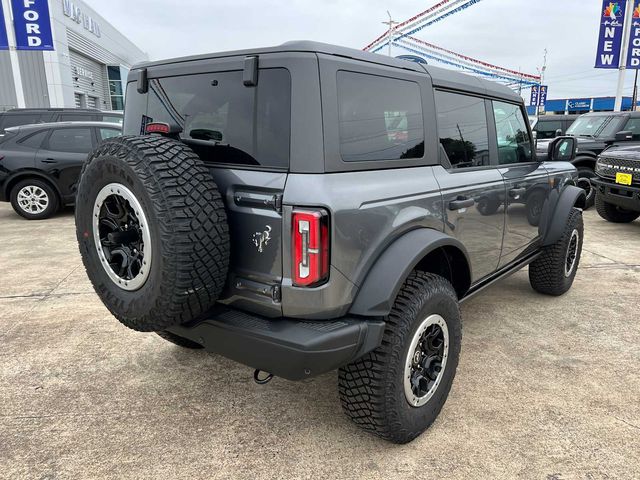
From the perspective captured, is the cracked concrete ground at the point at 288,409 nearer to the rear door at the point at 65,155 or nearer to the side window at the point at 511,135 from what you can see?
the side window at the point at 511,135

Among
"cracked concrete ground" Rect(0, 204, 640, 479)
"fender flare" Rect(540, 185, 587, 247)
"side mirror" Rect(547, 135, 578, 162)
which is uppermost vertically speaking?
"side mirror" Rect(547, 135, 578, 162)

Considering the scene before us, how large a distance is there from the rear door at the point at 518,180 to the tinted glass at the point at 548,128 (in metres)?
10.4

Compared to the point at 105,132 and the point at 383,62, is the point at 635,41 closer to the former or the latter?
the point at 105,132

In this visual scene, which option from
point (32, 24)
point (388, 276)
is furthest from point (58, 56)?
point (388, 276)

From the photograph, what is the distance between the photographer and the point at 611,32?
15.7 meters

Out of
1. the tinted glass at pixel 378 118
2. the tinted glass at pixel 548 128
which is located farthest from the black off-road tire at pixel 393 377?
the tinted glass at pixel 548 128

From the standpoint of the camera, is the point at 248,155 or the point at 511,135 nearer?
the point at 248,155

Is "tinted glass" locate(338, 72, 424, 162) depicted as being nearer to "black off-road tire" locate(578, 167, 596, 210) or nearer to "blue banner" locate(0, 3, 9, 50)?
"black off-road tire" locate(578, 167, 596, 210)

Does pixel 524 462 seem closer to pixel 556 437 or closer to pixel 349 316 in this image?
pixel 556 437

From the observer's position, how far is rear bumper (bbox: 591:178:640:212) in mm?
6559

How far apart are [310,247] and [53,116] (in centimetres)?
925

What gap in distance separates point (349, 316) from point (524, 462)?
3.63 feet

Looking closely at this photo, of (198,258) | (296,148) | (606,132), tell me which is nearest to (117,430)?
(198,258)

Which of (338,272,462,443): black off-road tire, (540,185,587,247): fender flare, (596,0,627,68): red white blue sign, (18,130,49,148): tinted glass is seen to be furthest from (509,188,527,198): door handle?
(596,0,627,68): red white blue sign
